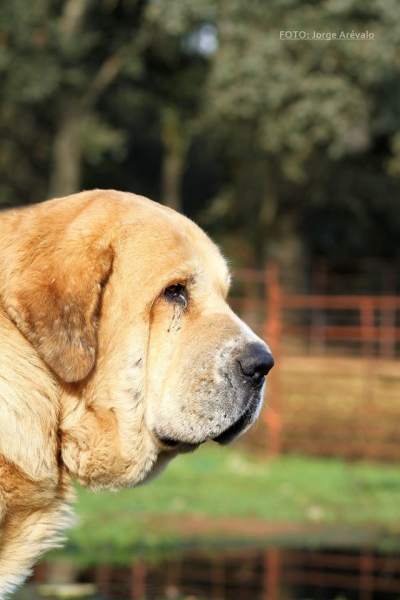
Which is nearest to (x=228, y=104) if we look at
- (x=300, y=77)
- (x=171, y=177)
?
(x=300, y=77)

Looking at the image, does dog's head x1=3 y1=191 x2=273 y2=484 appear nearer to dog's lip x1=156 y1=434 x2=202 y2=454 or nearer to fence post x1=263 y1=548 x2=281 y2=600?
dog's lip x1=156 y1=434 x2=202 y2=454

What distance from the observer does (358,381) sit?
1791 cm

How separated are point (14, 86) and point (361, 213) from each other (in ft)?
38.9

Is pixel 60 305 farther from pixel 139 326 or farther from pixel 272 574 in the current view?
pixel 272 574

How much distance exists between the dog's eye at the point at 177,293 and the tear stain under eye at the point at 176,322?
0.10ft

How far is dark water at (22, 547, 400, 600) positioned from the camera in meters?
7.13

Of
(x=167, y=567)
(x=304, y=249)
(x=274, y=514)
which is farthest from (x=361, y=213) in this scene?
(x=167, y=567)

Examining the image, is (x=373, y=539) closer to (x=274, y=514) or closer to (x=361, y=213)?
(x=274, y=514)

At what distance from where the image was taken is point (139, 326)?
3309mm

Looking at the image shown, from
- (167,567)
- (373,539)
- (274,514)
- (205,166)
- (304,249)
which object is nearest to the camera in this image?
(167,567)

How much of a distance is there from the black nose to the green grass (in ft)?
17.0

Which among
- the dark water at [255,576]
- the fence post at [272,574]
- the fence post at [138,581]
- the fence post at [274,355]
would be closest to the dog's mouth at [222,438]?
the dark water at [255,576]

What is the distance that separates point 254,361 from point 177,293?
0.39 m

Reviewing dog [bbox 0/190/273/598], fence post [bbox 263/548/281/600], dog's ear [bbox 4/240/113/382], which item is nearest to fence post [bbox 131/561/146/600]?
fence post [bbox 263/548/281/600]
